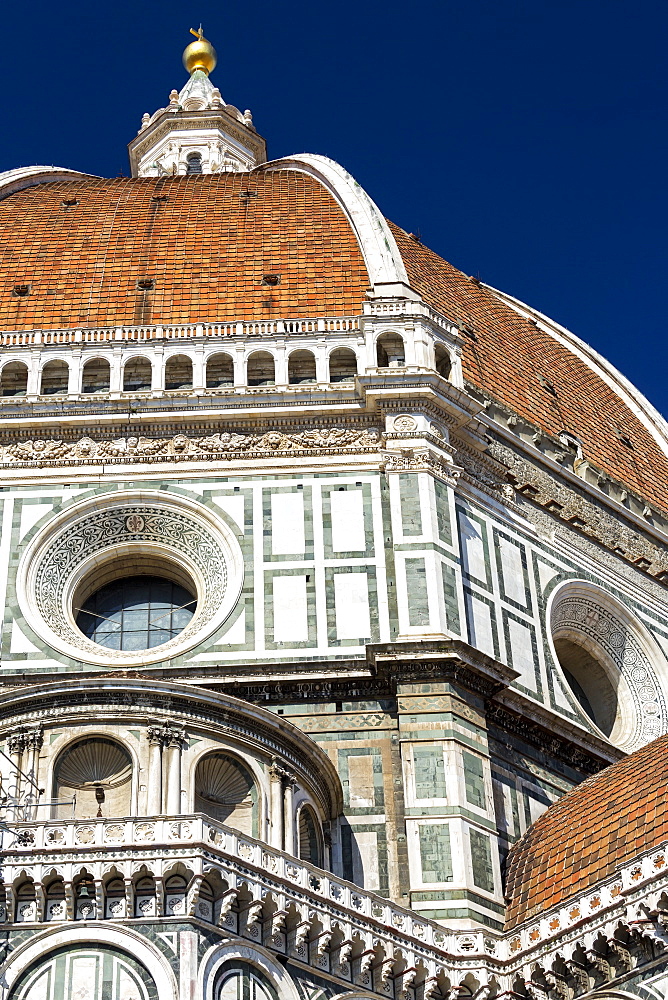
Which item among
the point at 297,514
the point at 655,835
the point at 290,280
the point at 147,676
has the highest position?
the point at 290,280

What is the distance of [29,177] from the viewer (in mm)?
40125

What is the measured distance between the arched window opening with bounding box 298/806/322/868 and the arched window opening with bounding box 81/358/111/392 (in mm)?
9145

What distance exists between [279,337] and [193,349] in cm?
139

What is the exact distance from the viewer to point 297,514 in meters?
29.2

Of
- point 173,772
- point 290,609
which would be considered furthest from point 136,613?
point 173,772

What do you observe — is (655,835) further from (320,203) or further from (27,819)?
(320,203)

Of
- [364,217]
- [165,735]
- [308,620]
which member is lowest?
[165,735]

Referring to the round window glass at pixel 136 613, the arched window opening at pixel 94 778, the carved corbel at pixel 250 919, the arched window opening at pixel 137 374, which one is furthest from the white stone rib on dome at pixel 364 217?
the carved corbel at pixel 250 919

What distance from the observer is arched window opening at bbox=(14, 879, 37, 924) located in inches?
819

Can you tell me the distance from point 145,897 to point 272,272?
15457 millimetres

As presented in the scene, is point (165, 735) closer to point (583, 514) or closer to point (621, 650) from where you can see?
point (621, 650)

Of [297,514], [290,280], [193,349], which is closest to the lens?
[297,514]

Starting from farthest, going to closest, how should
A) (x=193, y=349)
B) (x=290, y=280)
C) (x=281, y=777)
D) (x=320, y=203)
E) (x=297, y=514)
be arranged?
(x=320, y=203) → (x=290, y=280) → (x=193, y=349) → (x=297, y=514) → (x=281, y=777)

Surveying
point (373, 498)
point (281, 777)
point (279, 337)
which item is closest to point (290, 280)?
point (279, 337)
